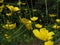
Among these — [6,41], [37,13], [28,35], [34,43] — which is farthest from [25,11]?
[6,41]

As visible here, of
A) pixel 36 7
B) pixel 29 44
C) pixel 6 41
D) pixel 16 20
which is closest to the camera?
pixel 6 41

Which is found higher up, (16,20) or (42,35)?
(42,35)

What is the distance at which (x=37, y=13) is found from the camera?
10.5 feet

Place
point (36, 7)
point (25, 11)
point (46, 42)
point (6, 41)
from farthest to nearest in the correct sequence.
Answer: point (36, 7)
point (25, 11)
point (6, 41)
point (46, 42)

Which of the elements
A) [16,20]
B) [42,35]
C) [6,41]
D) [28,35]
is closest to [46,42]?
[42,35]

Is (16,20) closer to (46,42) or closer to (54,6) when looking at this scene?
(54,6)

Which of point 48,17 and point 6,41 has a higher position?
point 6,41

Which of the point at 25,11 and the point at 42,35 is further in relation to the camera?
the point at 25,11

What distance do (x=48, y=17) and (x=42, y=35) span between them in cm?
186

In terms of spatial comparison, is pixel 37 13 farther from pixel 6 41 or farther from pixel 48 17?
pixel 6 41

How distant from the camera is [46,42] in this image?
108 cm

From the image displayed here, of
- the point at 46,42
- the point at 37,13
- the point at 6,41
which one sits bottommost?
the point at 37,13

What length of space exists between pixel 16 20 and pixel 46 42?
1837mm

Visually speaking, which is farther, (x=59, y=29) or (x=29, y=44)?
(x=59, y=29)
